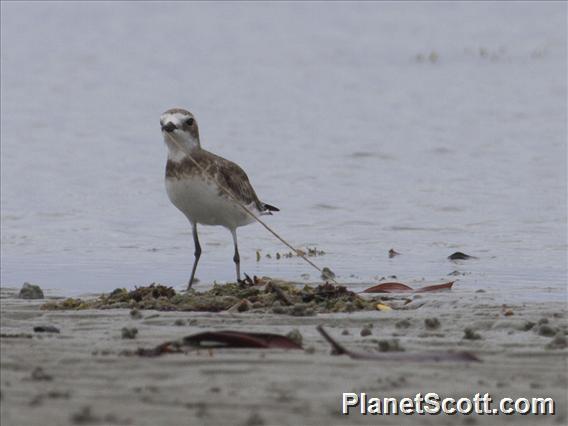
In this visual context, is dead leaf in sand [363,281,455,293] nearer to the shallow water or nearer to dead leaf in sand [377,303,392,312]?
the shallow water

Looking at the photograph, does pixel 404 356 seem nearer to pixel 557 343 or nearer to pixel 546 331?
pixel 557 343

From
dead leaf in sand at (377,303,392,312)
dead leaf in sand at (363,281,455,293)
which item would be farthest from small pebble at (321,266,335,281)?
dead leaf in sand at (377,303,392,312)

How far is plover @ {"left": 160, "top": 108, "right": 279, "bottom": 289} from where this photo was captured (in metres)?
9.78

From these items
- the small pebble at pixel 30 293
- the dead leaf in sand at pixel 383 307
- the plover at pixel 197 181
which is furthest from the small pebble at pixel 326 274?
the small pebble at pixel 30 293

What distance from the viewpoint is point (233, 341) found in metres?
6.02

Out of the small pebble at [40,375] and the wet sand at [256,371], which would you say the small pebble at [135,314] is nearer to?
the wet sand at [256,371]

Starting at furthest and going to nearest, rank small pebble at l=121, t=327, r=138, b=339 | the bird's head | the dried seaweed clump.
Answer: the bird's head < the dried seaweed clump < small pebble at l=121, t=327, r=138, b=339

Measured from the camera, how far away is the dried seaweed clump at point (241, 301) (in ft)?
25.4

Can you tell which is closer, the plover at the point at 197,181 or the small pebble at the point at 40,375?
the small pebble at the point at 40,375

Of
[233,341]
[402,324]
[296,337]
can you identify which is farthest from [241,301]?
[233,341]

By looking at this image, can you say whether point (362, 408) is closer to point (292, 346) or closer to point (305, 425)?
point (305, 425)

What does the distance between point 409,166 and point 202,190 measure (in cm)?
716

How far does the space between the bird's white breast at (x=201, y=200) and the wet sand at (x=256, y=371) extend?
2.46m

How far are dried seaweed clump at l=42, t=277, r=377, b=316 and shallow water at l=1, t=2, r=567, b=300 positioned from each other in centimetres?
141
